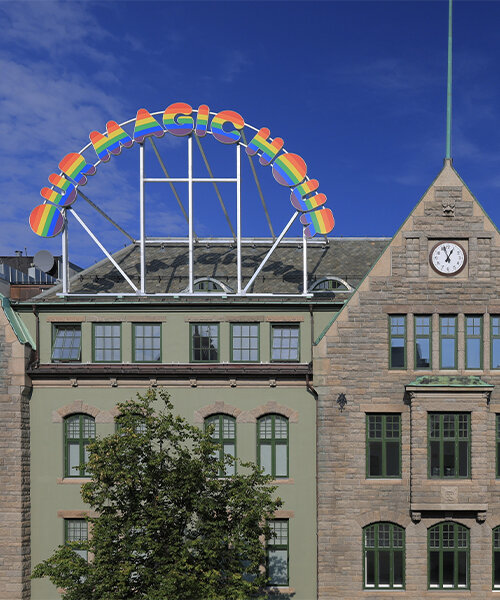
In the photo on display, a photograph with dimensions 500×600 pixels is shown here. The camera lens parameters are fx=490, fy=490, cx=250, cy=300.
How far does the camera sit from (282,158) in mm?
25391

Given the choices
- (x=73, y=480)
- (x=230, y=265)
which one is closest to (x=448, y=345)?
(x=230, y=265)

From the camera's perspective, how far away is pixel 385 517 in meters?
22.8

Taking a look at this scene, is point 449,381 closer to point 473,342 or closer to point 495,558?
point 473,342

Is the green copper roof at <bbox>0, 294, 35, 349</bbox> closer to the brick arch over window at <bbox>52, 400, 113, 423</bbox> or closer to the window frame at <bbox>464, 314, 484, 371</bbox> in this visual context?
the brick arch over window at <bbox>52, 400, 113, 423</bbox>

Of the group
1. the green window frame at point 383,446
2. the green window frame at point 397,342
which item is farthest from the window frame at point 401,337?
the green window frame at point 383,446

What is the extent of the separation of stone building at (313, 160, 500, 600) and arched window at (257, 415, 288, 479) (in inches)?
77.1

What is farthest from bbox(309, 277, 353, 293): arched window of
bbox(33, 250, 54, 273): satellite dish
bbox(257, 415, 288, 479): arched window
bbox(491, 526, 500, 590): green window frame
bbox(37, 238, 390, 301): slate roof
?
bbox(33, 250, 54, 273): satellite dish

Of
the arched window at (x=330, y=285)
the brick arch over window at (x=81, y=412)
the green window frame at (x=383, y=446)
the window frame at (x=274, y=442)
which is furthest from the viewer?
the arched window at (x=330, y=285)

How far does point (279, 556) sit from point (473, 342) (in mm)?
14013

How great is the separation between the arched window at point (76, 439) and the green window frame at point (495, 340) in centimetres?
2000

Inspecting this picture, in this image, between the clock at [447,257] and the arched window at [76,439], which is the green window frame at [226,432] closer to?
the arched window at [76,439]

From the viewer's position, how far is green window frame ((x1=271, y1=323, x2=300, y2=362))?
25.0 m

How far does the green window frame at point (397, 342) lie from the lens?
23562 mm

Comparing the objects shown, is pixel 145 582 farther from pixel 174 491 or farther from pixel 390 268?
Result: pixel 390 268
